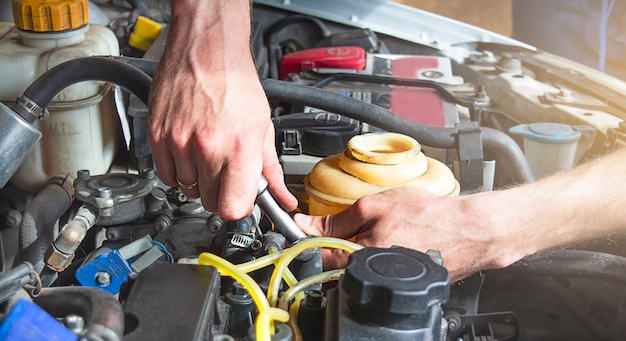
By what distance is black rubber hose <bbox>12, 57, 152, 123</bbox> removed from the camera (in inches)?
34.3

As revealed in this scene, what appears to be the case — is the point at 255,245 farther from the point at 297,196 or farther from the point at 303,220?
the point at 297,196

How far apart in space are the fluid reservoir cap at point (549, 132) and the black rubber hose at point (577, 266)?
25 centimetres

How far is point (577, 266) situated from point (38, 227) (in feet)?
2.74

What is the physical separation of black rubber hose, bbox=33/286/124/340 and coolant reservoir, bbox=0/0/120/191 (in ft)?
1.94

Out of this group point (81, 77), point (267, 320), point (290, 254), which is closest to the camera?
point (267, 320)

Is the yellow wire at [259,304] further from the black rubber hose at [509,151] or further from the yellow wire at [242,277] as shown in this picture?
the black rubber hose at [509,151]

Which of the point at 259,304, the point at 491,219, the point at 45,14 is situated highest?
the point at 45,14

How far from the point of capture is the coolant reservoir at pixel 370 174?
890 mm

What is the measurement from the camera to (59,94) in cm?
105

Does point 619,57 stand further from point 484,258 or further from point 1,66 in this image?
point 1,66

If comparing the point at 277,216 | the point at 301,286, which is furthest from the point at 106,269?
the point at 301,286

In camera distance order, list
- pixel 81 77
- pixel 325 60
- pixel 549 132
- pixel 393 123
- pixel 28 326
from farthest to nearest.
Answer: pixel 325 60 < pixel 549 132 < pixel 393 123 < pixel 81 77 < pixel 28 326

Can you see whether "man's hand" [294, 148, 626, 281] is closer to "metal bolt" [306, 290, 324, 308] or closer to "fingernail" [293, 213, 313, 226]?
"fingernail" [293, 213, 313, 226]

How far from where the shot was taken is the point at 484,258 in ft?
2.89
